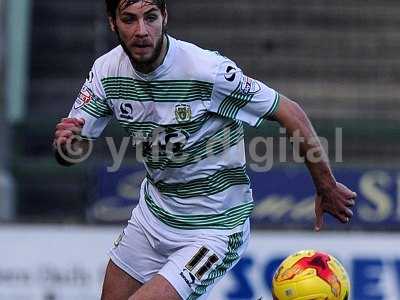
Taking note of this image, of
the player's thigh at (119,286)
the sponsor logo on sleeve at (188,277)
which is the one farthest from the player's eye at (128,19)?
the player's thigh at (119,286)

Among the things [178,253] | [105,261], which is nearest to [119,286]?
[178,253]

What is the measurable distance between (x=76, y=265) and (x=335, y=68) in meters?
3.38

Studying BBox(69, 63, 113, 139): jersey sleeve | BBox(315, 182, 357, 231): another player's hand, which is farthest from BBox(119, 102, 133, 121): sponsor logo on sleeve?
BBox(315, 182, 357, 231): another player's hand

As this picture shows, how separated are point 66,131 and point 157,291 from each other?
0.78 m

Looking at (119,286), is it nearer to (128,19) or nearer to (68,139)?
(68,139)

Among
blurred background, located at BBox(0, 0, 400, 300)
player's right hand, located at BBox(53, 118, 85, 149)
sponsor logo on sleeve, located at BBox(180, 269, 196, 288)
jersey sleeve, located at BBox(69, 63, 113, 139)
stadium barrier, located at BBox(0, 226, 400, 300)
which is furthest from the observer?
blurred background, located at BBox(0, 0, 400, 300)

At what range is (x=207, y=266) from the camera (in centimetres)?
582

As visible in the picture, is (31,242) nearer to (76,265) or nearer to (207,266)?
(76,265)

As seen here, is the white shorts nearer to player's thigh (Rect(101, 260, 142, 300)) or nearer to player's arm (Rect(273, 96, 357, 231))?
player's thigh (Rect(101, 260, 142, 300))

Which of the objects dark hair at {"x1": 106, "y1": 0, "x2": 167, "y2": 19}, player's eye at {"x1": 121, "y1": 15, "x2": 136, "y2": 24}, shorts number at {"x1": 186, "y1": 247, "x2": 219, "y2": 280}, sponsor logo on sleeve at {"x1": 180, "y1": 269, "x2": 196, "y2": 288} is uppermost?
dark hair at {"x1": 106, "y1": 0, "x2": 167, "y2": 19}

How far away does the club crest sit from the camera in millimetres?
5703

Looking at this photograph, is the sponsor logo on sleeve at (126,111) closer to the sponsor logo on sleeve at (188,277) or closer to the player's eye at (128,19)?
the player's eye at (128,19)

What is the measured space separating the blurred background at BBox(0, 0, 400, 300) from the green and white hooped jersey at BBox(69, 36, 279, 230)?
3731 millimetres

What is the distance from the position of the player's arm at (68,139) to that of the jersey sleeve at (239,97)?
1.90 ft
